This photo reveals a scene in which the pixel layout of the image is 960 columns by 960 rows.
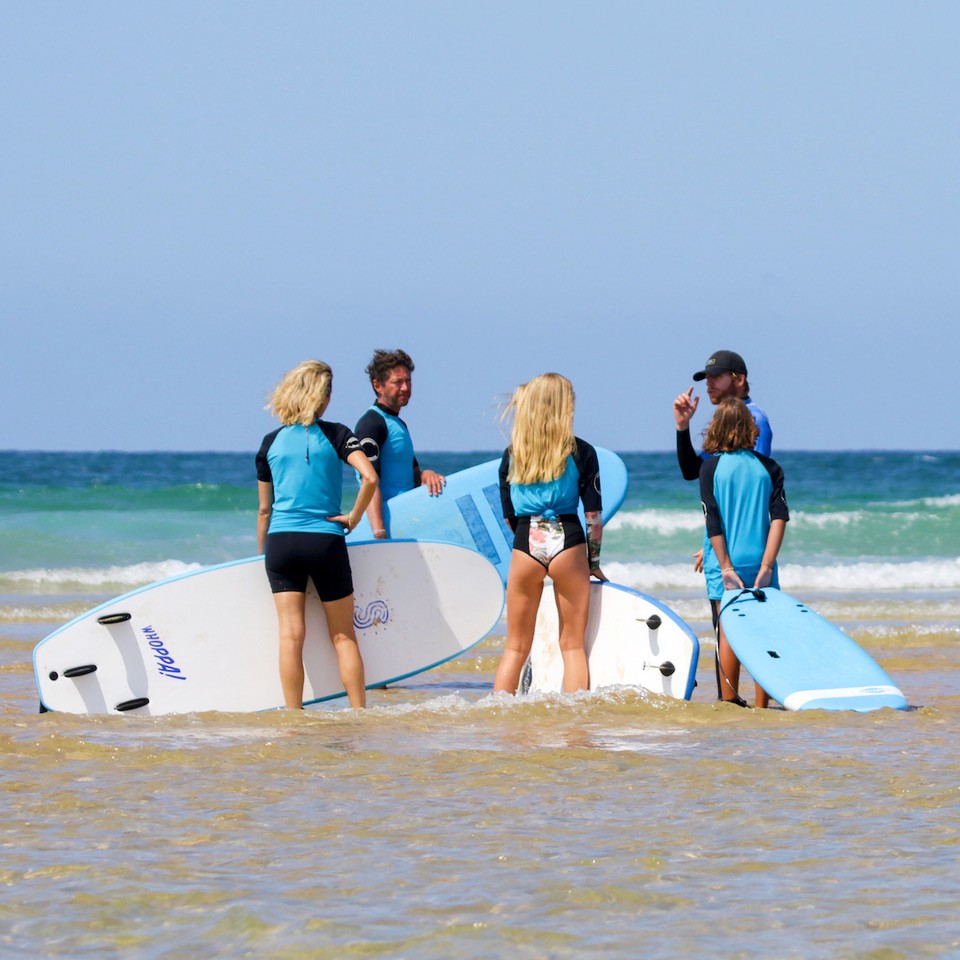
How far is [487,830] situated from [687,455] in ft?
8.24

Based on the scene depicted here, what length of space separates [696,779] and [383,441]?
8.86 ft

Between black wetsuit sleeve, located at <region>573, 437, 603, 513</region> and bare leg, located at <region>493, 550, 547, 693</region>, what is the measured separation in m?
0.32

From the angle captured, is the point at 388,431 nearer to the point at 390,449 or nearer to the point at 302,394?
the point at 390,449

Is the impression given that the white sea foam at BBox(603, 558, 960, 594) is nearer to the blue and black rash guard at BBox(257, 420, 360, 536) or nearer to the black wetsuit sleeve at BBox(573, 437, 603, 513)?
the black wetsuit sleeve at BBox(573, 437, 603, 513)

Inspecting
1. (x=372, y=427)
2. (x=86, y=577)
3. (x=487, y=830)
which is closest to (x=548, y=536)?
(x=372, y=427)

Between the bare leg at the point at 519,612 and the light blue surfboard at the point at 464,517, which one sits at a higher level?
the light blue surfboard at the point at 464,517

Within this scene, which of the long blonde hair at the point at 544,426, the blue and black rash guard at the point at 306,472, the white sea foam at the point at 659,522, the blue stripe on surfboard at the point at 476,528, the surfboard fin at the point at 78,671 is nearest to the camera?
the long blonde hair at the point at 544,426

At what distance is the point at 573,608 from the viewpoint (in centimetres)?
510

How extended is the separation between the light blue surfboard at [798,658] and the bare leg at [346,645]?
1509 mm

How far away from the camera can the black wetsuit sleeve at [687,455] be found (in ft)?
17.5

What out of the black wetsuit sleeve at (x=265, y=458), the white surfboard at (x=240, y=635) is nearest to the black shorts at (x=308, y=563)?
the black wetsuit sleeve at (x=265, y=458)

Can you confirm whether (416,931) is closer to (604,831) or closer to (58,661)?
(604,831)

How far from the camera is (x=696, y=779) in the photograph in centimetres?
379

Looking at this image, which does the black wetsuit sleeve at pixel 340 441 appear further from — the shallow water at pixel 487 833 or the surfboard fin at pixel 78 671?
the surfboard fin at pixel 78 671
